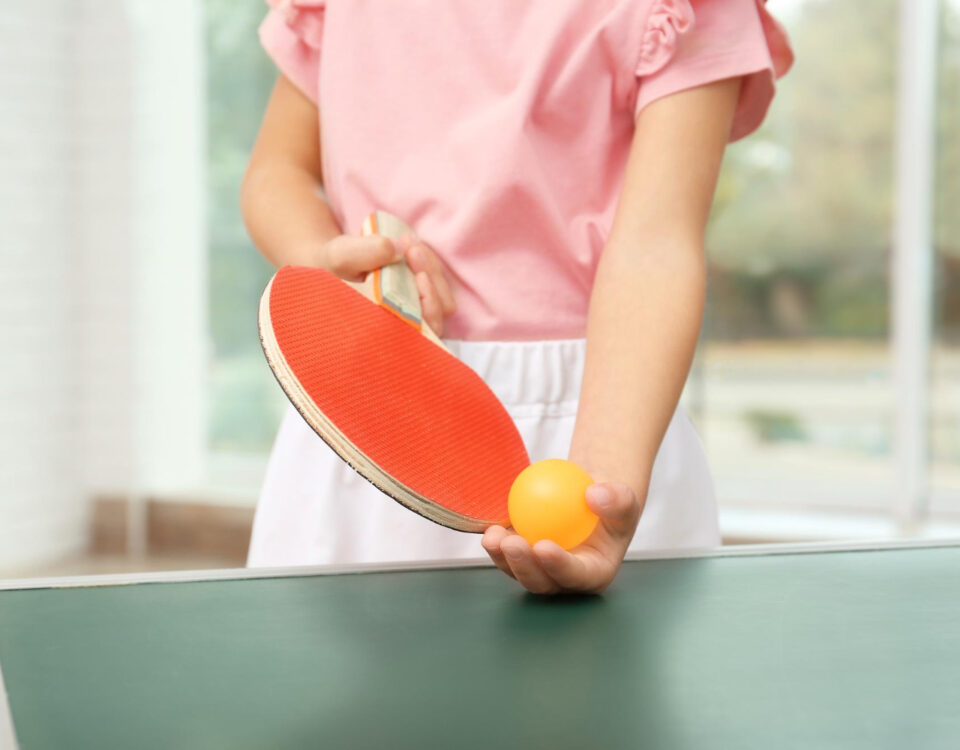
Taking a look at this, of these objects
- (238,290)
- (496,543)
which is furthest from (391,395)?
(238,290)

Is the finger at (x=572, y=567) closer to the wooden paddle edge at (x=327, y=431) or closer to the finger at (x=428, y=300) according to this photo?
the wooden paddle edge at (x=327, y=431)

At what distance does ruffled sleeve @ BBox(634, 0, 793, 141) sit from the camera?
2.56 ft

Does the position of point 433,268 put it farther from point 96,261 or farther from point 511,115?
point 96,261

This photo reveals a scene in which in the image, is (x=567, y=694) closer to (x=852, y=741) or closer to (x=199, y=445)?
(x=852, y=741)

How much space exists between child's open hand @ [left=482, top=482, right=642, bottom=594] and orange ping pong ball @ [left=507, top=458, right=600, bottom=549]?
10 millimetres

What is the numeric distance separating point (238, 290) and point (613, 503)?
2861mm

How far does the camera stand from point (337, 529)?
0.84 meters

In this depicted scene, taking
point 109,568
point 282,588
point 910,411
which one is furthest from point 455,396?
point 109,568

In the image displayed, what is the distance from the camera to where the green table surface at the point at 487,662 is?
39cm

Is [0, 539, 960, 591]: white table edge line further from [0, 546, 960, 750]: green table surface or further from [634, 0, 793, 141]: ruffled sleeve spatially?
[634, 0, 793, 141]: ruffled sleeve

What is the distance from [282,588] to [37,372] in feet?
8.88

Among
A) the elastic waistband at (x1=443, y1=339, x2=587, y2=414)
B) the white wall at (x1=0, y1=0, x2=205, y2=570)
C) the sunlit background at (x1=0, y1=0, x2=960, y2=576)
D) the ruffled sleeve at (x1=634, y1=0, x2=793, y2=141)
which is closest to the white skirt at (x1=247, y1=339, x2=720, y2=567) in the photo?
the elastic waistband at (x1=443, y1=339, x2=587, y2=414)

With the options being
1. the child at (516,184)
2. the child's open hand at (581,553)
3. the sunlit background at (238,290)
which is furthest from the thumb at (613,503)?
the sunlit background at (238,290)

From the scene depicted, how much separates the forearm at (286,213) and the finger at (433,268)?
0.09 m
